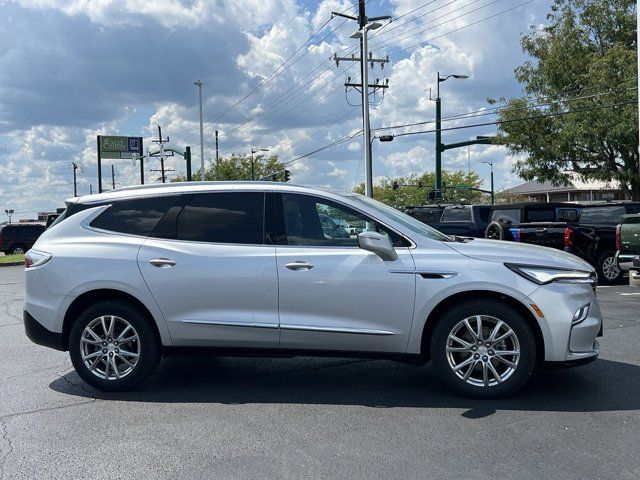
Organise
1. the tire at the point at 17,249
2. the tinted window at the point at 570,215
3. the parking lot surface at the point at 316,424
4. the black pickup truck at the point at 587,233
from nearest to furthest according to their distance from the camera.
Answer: the parking lot surface at the point at 316,424 → the black pickup truck at the point at 587,233 → the tinted window at the point at 570,215 → the tire at the point at 17,249

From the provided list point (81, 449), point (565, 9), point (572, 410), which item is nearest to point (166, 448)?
point (81, 449)

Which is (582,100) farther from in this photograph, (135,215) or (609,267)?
(135,215)

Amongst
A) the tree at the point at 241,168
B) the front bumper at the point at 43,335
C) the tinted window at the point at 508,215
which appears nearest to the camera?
the front bumper at the point at 43,335

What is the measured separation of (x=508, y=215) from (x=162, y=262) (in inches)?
474

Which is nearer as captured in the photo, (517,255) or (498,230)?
(517,255)

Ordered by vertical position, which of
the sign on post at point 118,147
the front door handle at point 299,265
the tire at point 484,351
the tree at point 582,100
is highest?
the sign on post at point 118,147

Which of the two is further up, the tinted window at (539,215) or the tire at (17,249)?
the tinted window at (539,215)

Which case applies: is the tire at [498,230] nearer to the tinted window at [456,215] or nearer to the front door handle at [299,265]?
the tinted window at [456,215]

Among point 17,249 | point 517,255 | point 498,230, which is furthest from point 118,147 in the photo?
point 517,255

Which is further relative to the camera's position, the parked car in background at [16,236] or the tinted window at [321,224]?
the parked car in background at [16,236]

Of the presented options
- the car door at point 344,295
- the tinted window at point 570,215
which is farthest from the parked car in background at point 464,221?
the car door at point 344,295

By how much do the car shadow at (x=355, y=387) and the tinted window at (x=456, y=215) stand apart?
12071mm

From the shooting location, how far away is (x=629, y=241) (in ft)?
35.6

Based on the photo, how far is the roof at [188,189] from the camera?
5.64m
